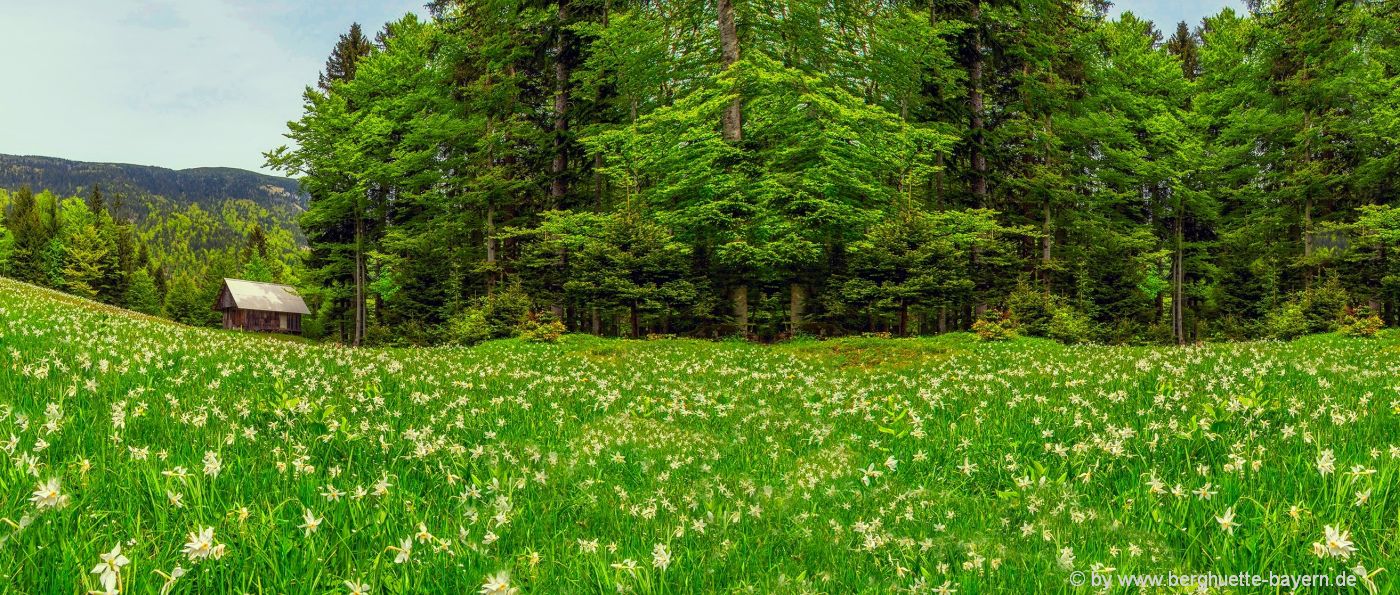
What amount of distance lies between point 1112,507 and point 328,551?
485 centimetres

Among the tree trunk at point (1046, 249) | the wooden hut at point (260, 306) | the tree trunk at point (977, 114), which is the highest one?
the tree trunk at point (977, 114)

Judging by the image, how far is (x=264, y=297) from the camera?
79.5m

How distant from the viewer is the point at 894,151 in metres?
26.0

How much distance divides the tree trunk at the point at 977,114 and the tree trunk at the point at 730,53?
43.5ft

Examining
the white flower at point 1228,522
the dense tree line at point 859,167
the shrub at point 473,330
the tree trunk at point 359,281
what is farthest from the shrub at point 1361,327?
the tree trunk at point 359,281

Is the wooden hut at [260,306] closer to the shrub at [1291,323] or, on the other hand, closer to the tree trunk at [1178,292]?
the tree trunk at [1178,292]

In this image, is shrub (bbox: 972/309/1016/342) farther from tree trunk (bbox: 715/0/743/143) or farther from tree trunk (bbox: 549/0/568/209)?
tree trunk (bbox: 549/0/568/209)

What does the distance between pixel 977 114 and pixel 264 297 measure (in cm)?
8293

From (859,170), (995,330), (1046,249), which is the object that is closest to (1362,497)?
(995,330)

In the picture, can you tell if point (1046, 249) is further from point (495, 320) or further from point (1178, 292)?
point (495, 320)

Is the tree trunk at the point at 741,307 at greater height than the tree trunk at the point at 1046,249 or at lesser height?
lesser

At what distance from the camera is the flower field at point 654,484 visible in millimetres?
3020

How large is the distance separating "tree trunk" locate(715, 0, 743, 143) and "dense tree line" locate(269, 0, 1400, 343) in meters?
0.08

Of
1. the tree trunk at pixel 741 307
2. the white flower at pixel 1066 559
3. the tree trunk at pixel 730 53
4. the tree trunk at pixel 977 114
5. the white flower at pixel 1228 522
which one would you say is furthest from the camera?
the tree trunk at pixel 977 114
